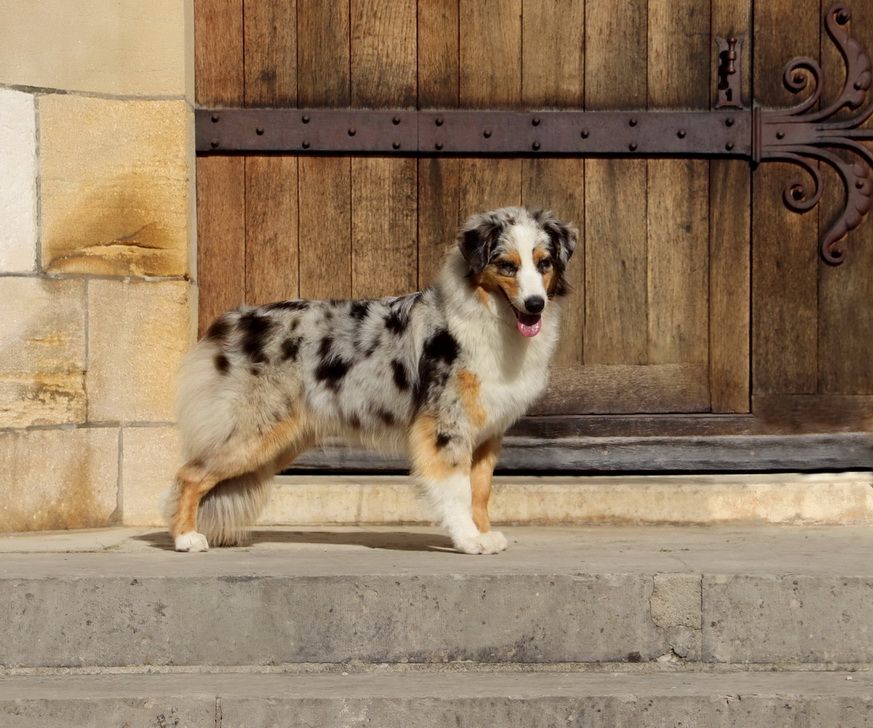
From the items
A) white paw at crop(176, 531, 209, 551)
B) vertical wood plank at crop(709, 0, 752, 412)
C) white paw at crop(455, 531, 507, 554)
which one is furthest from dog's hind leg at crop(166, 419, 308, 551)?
vertical wood plank at crop(709, 0, 752, 412)

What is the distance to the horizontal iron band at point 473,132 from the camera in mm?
5367

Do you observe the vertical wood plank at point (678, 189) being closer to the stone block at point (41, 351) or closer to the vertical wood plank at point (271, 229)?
the vertical wood plank at point (271, 229)

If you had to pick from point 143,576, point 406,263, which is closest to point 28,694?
point 143,576

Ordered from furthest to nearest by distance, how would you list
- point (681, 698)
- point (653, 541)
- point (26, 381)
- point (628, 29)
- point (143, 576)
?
point (628, 29) → point (26, 381) → point (653, 541) → point (143, 576) → point (681, 698)

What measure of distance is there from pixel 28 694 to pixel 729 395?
2.99 metres

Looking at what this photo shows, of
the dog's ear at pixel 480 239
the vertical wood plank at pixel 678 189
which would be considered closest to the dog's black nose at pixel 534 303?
the dog's ear at pixel 480 239

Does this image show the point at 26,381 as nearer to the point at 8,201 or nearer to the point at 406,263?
the point at 8,201

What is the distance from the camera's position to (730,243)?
5.42m

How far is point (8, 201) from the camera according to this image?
16.5ft

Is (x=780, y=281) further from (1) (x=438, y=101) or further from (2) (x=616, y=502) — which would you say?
(1) (x=438, y=101)

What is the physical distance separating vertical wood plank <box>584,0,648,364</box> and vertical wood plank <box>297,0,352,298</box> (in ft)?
3.06

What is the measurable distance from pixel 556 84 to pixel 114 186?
172 cm

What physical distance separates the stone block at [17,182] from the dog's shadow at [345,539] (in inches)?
43.3

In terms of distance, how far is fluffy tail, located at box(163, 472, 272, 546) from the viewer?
474 centimetres
